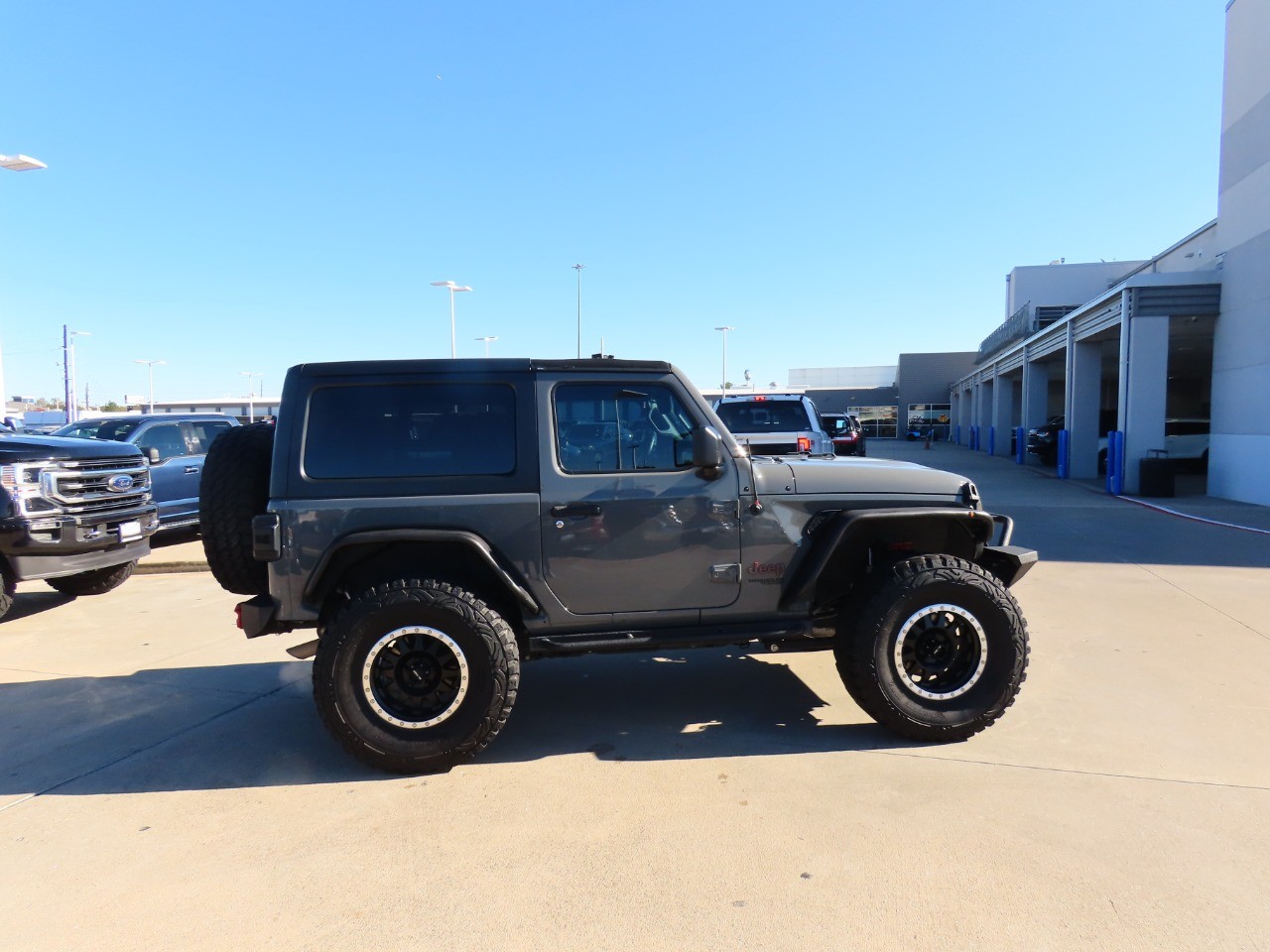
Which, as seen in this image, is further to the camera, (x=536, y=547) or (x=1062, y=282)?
(x=1062, y=282)

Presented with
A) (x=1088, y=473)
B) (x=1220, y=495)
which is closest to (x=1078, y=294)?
(x=1088, y=473)

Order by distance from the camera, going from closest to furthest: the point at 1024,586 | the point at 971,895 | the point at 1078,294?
the point at 971,895, the point at 1024,586, the point at 1078,294

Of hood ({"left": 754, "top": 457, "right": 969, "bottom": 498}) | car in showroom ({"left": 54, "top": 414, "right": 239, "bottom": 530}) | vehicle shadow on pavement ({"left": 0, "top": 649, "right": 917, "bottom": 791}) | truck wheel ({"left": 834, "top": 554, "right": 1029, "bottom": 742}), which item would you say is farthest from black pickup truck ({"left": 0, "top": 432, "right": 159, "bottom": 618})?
truck wheel ({"left": 834, "top": 554, "right": 1029, "bottom": 742})

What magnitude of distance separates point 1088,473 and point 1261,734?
1829 cm

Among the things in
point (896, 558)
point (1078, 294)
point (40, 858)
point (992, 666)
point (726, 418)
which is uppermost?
point (1078, 294)

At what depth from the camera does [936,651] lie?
4.09 m

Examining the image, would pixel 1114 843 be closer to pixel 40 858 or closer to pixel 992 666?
pixel 992 666

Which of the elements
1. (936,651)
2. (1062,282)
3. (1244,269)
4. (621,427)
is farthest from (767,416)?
(1062,282)

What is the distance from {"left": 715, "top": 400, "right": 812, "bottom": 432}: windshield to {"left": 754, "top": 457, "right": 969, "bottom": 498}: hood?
6.63 metres

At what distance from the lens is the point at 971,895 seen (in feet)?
9.07

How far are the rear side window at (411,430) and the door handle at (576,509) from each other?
→ 1.03 feet

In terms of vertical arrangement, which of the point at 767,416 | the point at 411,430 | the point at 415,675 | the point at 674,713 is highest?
the point at 767,416

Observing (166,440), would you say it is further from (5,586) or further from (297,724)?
(297,724)

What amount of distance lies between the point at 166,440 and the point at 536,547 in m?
9.74
